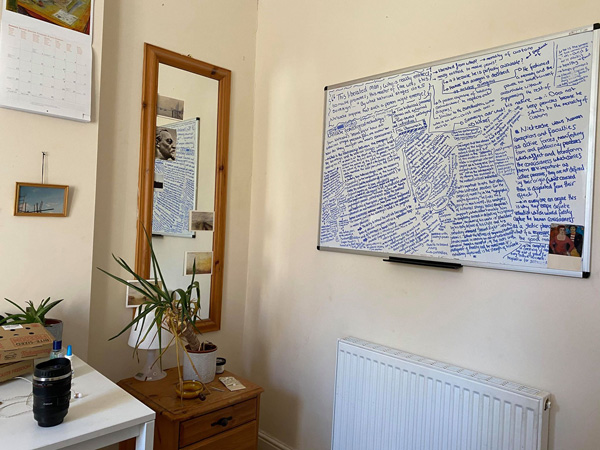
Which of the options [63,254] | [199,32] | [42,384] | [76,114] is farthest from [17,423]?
Answer: [199,32]

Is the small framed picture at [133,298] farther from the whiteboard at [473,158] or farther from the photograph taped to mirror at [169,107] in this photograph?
the whiteboard at [473,158]

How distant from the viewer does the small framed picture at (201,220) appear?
2424 mm

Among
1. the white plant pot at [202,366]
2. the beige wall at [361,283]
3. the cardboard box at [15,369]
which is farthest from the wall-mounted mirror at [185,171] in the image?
the cardboard box at [15,369]

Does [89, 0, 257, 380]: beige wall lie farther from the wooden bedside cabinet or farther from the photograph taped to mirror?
the wooden bedside cabinet

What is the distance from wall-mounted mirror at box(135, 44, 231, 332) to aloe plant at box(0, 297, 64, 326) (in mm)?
535

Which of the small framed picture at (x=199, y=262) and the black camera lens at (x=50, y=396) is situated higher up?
the small framed picture at (x=199, y=262)

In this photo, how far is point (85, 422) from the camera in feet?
4.09

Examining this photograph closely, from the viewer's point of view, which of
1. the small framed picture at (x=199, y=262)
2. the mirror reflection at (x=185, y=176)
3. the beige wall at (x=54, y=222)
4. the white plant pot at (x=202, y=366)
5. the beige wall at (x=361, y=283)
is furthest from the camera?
the small framed picture at (x=199, y=262)

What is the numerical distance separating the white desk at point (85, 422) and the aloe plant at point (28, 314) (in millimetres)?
223

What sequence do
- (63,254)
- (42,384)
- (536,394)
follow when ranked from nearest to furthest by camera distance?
(42,384) → (536,394) → (63,254)

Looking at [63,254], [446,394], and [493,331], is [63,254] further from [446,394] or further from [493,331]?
[493,331]

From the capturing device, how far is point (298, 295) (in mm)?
2418

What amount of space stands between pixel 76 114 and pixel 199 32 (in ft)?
2.94

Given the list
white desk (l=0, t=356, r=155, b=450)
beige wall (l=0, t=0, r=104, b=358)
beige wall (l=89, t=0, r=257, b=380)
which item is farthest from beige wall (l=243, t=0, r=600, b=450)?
white desk (l=0, t=356, r=155, b=450)
